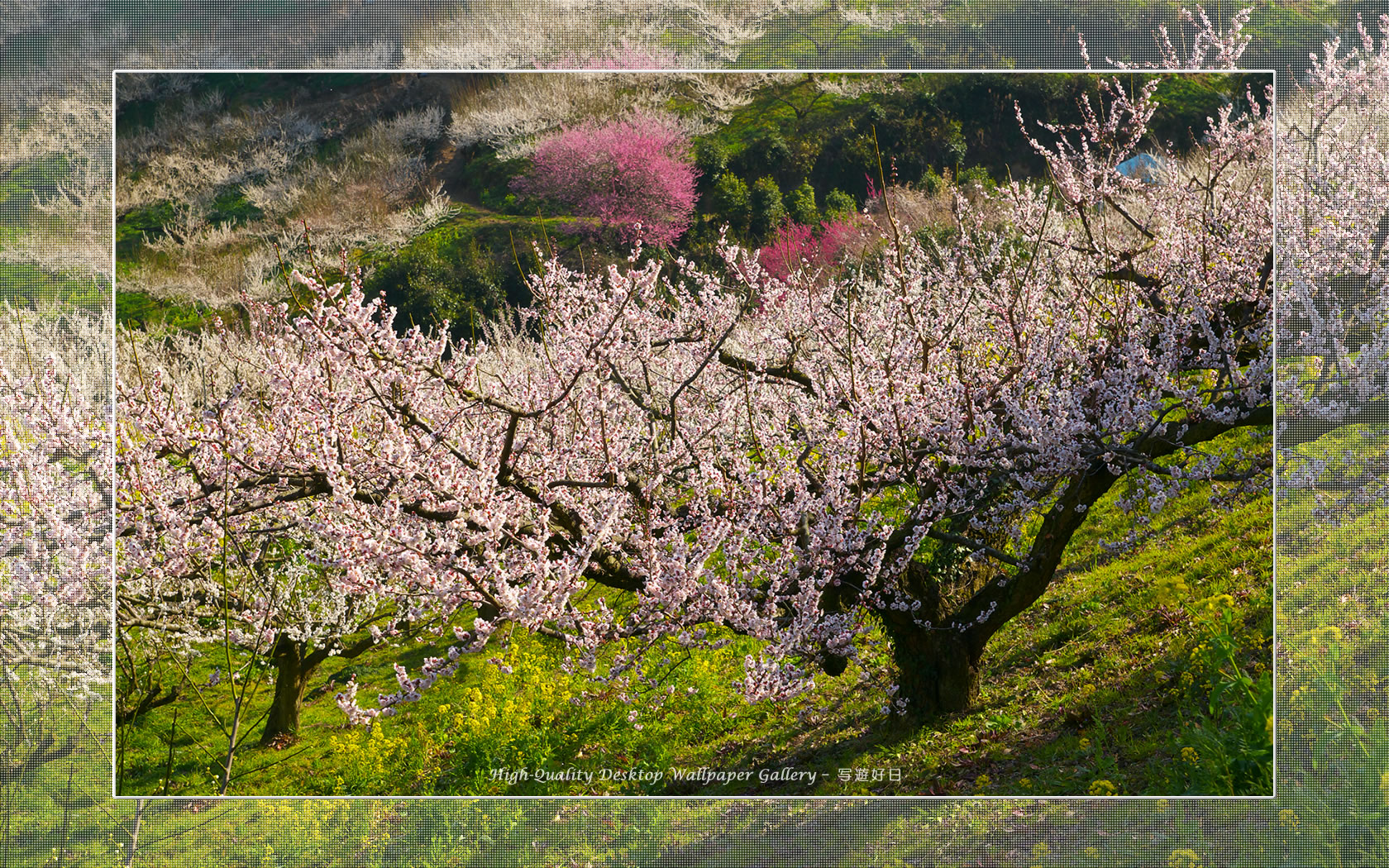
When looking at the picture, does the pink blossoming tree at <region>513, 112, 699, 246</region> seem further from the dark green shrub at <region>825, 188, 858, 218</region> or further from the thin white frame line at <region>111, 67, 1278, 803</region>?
the dark green shrub at <region>825, 188, 858, 218</region>

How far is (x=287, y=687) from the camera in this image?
4.23m

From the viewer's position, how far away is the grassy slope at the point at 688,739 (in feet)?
13.7

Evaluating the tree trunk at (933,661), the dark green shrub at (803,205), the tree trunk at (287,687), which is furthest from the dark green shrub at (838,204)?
the tree trunk at (287,687)

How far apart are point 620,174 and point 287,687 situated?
266 centimetres

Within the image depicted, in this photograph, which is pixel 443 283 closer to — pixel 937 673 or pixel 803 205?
pixel 803 205

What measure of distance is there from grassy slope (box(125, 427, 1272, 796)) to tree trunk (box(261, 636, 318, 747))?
0.06 metres

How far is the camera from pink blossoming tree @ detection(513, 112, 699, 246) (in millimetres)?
4379

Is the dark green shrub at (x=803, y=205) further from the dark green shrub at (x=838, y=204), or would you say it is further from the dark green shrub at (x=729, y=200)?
the dark green shrub at (x=729, y=200)

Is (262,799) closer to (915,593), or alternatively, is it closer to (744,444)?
(744,444)

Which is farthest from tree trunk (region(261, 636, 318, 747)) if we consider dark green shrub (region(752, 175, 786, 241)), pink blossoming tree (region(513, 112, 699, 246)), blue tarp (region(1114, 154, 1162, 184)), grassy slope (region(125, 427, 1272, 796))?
blue tarp (region(1114, 154, 1162, 184))

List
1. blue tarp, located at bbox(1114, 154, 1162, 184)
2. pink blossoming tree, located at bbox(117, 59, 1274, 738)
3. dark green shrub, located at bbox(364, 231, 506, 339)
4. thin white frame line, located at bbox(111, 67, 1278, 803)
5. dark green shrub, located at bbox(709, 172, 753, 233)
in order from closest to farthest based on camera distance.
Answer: pink blossoming tree, located at bbox(117, 59, 1274, 738), thin white frame line, located at bbox(111, 67, 1278, 803), dark green shrub, located at bbox(364, 231, 506, 339), dark green shrub, located at bbox(709, 172, 753, 233), blue tarp, located at bbox(1114, 154, 1162, 184)

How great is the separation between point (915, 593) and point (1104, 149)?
2173mm

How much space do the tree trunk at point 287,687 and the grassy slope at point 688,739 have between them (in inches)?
2.2

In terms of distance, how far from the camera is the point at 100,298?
4.29 metres
